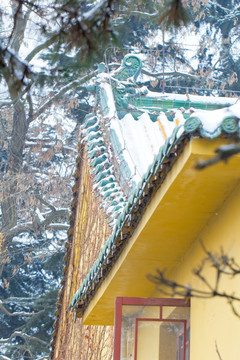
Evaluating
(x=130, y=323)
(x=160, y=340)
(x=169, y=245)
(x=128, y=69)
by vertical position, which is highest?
(x=128, y=69)

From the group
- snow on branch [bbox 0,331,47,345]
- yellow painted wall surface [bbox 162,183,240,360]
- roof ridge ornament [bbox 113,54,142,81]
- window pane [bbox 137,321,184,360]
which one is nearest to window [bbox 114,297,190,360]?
window pane [bbox 137,321,184,360]

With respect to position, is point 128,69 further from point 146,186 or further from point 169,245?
point 146,186

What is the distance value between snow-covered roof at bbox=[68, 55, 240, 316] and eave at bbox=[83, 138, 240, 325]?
9cm

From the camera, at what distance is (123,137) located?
901cm

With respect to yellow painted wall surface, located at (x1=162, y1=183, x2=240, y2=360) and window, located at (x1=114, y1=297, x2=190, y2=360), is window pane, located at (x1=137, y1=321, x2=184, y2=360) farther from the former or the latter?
yellow painted wall surface, located at (x1=162, y1=183, x2=240, y2=360)

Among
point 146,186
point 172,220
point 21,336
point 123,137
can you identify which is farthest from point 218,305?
point 21,336

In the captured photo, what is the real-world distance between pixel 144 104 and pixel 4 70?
675 cm

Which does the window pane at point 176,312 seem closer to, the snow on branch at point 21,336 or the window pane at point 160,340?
the window pane at point 160,340

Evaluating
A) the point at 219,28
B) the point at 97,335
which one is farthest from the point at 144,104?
→ the point at 219,28

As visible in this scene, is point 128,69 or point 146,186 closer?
point 146,186

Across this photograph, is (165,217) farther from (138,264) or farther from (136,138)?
(136,138)

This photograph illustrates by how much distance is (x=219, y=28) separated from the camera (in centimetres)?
2131

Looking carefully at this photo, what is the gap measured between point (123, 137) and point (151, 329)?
364 centimetres

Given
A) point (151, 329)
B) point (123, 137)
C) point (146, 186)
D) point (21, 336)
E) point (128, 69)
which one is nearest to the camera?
point (146, 186)
